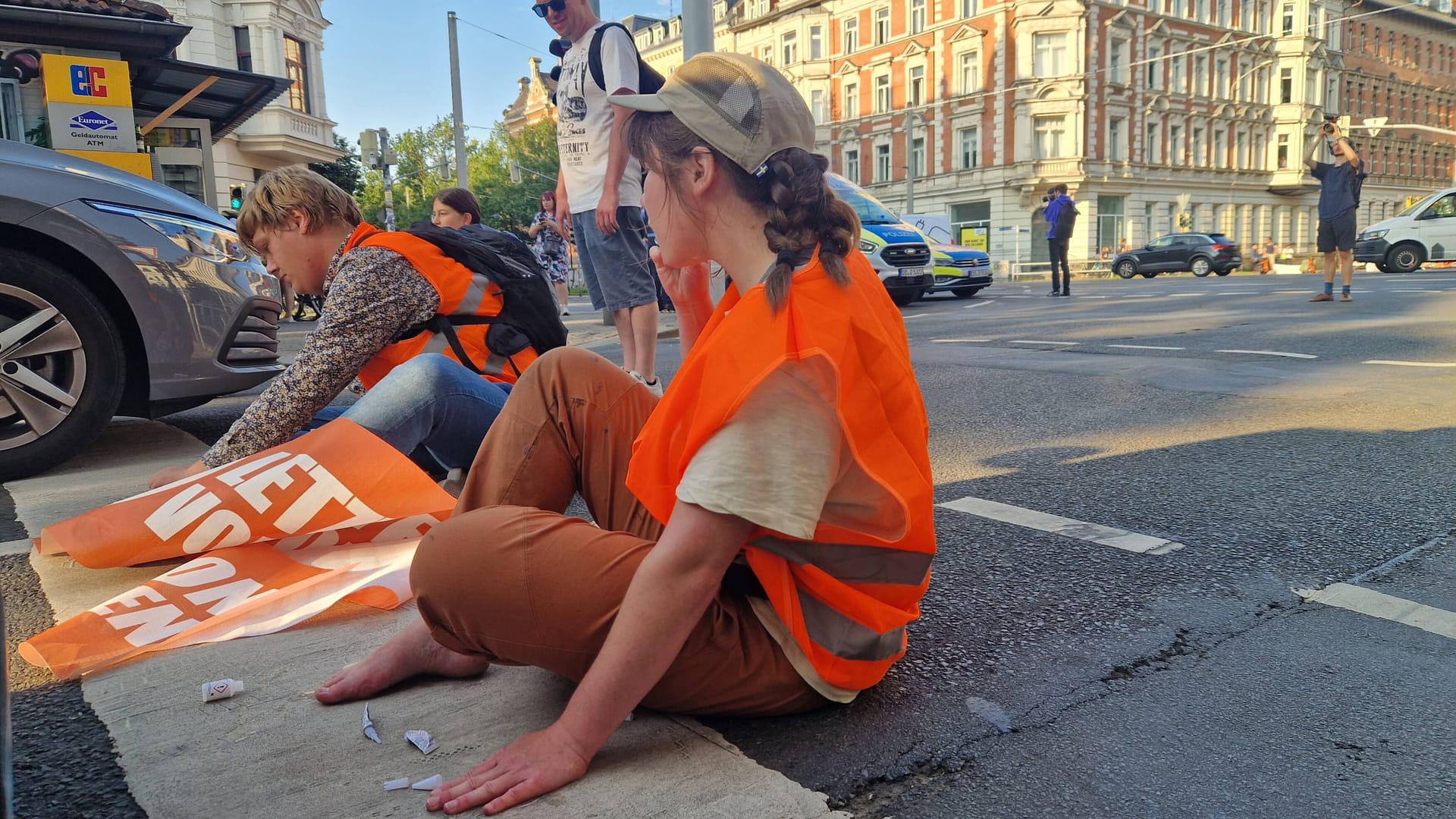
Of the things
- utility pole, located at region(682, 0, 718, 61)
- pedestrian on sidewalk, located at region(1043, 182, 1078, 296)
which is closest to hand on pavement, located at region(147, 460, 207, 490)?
utility pole, located at region(682, 0, 718, 61)

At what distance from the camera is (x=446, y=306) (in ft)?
9.97

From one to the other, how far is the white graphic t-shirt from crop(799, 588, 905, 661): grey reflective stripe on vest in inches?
139

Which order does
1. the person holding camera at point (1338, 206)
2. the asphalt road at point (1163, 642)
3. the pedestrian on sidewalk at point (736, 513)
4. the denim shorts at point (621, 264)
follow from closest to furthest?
1. the pedestrian on sidewalk at point (736, 513)
2. the asphalt road at point (1163, 642)
3. the denim shorts at point (621, 264)
4. the person holding camera at point (1338, 206)

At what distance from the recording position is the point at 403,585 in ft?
7.82

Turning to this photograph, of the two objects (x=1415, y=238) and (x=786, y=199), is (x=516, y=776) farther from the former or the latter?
(x=1415, y=238)

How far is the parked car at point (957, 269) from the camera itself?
1723 cm

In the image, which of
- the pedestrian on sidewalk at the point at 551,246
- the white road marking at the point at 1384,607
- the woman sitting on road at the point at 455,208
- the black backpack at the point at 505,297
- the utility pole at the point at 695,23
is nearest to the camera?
the white road marking at the point at 1384,607

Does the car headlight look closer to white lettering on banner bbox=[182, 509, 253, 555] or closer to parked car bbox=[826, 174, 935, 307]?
white lettering on banner bbox=[182, 509, 253, 555]

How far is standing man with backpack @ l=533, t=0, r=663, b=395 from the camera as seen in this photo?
4.86m

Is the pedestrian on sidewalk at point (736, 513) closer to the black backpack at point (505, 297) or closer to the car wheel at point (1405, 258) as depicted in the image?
the black backpack at point (505, 297)

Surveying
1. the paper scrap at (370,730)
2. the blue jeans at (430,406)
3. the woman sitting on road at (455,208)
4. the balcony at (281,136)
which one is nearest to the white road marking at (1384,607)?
the paper scrap at (370,730)

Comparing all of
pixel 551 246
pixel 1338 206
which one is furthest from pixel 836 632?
pixel 551 246

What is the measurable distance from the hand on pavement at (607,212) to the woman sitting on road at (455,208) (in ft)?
3.85

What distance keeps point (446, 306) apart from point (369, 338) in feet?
0.92
